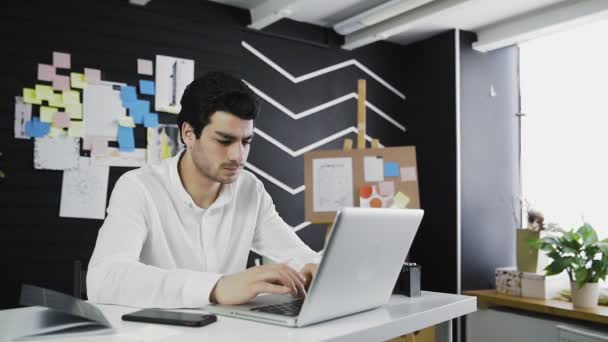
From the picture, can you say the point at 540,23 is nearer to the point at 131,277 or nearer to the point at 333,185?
the point at 333,185

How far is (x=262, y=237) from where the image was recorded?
5.81ft

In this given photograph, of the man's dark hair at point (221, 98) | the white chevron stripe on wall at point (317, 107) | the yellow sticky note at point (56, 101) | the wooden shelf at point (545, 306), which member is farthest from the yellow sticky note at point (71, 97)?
the wooden shelf at point (545, 306)

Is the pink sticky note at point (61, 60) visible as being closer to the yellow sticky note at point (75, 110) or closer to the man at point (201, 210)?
the yellow sticky note at point (75, 110)

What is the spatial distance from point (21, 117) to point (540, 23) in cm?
298

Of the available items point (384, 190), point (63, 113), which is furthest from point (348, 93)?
point (63, 113)

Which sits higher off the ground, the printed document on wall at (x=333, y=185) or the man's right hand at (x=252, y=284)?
the printed document on wall at (x=333, y=185)

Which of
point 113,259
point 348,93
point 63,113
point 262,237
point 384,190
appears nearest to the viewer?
point 113,259

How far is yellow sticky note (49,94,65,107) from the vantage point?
274cm

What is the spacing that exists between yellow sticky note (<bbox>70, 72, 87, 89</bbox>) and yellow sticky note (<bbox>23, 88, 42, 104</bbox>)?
0.19 metres

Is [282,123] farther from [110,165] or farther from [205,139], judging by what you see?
[205,139]

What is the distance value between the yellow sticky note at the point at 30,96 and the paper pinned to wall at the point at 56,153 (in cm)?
19

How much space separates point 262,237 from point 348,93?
2.27 metres

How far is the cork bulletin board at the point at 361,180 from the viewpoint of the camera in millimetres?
3107

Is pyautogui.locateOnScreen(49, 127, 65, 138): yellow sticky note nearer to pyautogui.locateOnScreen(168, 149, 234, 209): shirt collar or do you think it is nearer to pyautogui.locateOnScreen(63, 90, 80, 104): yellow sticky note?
pyautogui.locateOnScreen(63, 90, 80, 104): yellow sticky note
